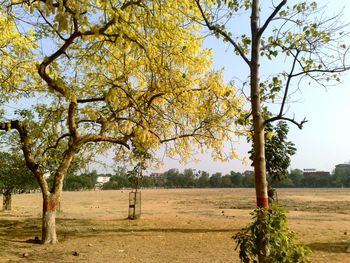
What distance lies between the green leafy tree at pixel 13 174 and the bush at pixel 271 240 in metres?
20.4

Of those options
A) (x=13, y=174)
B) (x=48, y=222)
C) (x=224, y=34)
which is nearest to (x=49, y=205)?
(x=48, y=222)

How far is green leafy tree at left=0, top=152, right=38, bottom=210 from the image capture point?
2487 cm

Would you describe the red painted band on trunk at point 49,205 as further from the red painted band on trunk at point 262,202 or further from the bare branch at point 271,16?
the bare branch at point 271,16

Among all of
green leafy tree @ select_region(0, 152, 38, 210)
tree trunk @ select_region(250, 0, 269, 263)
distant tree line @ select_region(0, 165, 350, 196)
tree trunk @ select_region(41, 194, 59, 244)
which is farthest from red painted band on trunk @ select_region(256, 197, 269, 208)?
distant tree line @ select_region(0, 165, 350, 196)

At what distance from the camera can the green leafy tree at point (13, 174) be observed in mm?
24869

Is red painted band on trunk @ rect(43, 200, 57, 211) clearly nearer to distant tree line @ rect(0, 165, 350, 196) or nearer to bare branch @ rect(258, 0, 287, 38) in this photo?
bare branch @ rect(258, 0, 287, 38)

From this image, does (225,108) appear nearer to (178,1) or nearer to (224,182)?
(178,1)

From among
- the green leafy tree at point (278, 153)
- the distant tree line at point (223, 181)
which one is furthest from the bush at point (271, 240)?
the distant tree line at point (223, 181)

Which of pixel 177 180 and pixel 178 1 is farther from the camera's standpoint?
pixel 177 180

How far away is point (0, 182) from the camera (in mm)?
30406

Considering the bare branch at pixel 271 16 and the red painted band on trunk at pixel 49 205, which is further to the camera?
the red painted band on trunk at pixel 49 205

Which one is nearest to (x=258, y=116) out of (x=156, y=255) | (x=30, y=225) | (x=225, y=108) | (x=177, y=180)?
(x=156, y=255)

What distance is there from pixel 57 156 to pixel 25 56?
6861 mm

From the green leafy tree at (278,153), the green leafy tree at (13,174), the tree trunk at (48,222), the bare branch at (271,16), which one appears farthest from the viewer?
the green leafy tree at (13,174)
